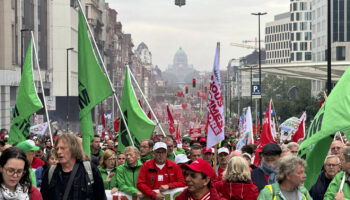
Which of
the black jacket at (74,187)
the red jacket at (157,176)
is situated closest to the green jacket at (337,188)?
the black jacket at (74,187)

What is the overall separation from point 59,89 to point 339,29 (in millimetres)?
34794

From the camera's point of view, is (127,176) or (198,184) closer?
(198,184)

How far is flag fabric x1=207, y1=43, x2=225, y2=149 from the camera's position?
42.6 ft

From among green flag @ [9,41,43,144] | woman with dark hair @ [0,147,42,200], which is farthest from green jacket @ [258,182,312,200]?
green flag @ [9,41,43,144]

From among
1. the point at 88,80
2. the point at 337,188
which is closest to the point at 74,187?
the point at 337,188

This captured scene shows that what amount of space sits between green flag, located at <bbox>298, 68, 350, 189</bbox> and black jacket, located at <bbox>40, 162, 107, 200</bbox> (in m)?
1.85

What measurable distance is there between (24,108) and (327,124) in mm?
11417

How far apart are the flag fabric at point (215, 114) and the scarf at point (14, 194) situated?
6.83m

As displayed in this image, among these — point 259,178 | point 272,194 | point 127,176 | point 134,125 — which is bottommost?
point 127,176

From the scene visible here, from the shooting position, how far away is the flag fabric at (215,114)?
1298 cm

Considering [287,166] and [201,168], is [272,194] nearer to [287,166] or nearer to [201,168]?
[287,166]

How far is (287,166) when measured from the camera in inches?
272

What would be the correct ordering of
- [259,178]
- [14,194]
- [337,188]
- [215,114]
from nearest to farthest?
1. [14,194]
2. [337,188]
3. [259,178]
4. [215,114]

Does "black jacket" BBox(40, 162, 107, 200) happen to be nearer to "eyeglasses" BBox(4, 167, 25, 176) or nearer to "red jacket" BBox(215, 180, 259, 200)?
"eyeglasses" BBox(4, 167, 25, 176)
